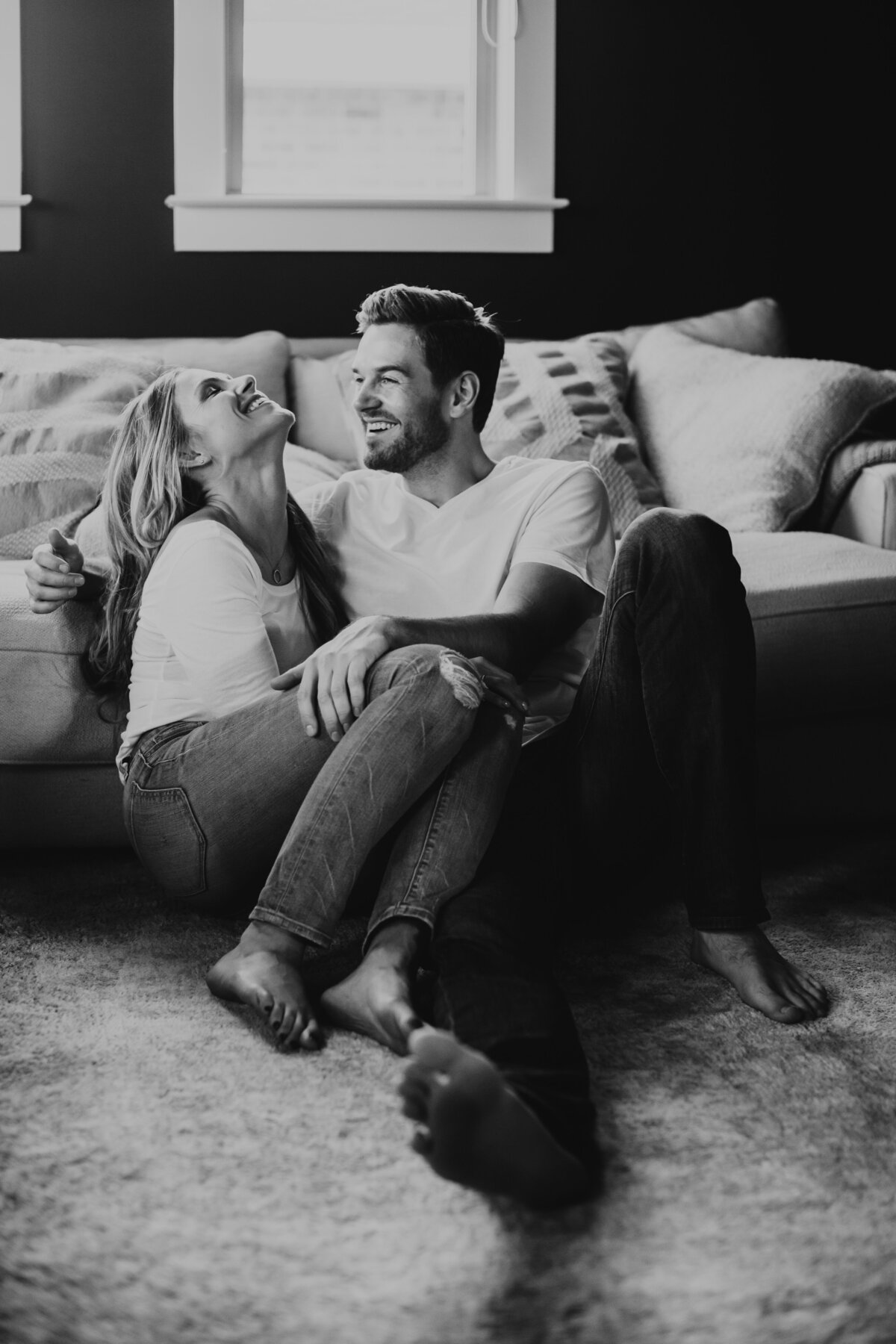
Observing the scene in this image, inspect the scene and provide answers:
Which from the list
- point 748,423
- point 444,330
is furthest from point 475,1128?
point 748,423

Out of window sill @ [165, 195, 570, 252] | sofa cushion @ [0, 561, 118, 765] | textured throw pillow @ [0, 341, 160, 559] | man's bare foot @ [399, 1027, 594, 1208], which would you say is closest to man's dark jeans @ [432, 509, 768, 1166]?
man's bare foot @ [399, 1027, 594, 1208]

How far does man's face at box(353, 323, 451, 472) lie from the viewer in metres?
1.93

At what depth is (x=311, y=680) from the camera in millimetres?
1480

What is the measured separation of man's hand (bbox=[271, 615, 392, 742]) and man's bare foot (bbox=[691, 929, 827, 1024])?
53 centimetres

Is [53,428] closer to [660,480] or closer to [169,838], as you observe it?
[169,838]

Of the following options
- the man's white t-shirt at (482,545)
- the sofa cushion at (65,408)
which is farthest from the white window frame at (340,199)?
A: the man's white t-shirt at (482,545)

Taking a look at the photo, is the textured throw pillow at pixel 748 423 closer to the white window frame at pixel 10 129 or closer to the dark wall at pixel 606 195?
the dark wall at pixel 606 195

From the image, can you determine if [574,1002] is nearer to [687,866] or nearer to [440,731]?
[687,866]

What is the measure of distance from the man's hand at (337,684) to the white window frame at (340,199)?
213cm

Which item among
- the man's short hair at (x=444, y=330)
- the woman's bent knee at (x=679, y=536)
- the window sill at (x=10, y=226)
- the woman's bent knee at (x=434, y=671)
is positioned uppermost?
the window sill at (x=10, y=226)

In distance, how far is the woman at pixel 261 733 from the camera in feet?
4.66

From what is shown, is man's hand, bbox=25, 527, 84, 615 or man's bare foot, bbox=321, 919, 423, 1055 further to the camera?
man's hand, bbox=25, 527, 84, 615

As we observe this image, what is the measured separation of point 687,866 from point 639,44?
8.86 ft

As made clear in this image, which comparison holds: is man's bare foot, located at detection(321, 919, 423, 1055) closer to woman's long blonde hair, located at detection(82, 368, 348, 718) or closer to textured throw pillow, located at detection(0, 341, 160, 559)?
woman's long blonde hair, located at detection(82, 368, 348, 718)
